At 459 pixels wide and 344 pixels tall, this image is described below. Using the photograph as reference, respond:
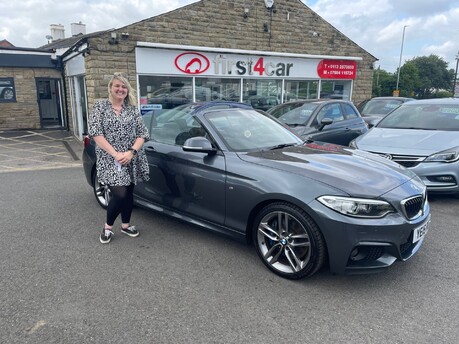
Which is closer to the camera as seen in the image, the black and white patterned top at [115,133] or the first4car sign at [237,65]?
the black and white patterned top at [115,133]

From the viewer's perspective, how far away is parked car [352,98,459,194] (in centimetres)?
496

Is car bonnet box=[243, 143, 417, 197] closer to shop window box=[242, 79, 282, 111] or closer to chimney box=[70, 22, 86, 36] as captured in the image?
shop window box=[242, 79, 282, 111]

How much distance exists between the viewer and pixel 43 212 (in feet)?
15.7

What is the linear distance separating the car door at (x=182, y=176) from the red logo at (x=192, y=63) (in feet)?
20.6

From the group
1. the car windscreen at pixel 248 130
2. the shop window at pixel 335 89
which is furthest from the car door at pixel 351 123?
the shop window at pixel 335 89

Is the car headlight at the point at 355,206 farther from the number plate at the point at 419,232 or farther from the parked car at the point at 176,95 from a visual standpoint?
the parked car at the point at 176,95

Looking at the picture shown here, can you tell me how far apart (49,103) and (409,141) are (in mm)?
13707

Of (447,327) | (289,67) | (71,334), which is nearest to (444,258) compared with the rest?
(447,327)

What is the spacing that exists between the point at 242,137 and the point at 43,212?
9.85 feet

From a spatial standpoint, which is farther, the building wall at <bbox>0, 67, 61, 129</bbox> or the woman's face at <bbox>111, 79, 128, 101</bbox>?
the building wall at <bbox>0, 67, 61, 129</bbox>

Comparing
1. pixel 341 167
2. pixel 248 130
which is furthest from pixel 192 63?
pixel 341 167

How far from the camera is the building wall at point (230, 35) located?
900 centimetres

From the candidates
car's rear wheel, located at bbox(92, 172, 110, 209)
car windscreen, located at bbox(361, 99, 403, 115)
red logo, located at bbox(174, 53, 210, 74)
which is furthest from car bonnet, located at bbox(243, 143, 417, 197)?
car windscreen, located at bbox(361, 99, 403, 115)

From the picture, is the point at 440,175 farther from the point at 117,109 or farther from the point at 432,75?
the point at 432,75
